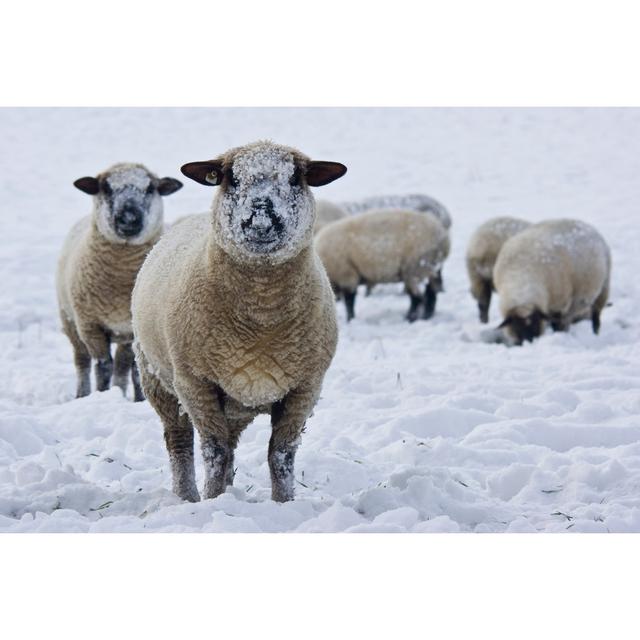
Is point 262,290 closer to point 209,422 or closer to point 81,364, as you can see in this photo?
point 209,422

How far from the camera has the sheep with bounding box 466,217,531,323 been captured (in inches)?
505

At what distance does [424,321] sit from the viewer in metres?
12.6

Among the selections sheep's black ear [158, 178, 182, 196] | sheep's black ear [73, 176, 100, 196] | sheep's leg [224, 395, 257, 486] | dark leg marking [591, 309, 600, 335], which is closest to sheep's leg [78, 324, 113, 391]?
sheep's black ear [73, 176, 100, 196]

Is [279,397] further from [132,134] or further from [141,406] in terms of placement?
[132,134]

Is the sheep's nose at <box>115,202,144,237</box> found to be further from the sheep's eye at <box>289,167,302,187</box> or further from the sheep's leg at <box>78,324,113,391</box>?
the sheep's eye at <box>289,167,302,187</box>

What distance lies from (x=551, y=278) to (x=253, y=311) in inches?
287

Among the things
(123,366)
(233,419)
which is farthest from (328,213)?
(233,419)

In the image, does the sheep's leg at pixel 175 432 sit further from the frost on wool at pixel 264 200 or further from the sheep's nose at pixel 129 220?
the sheep's nose at pixel 129 220

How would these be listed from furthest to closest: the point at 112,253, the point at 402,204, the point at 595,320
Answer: the point at 402,204 < the point at 595,320 < the point at 112,253

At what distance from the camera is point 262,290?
4.54 meters

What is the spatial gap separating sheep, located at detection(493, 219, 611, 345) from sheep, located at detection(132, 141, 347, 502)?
647 cm

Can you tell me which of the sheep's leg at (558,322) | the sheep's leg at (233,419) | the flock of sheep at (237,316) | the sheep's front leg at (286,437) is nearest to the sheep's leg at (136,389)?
the flock of sheep at (237,316)

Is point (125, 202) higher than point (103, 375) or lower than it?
higher

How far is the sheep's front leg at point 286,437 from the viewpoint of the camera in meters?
4.73
